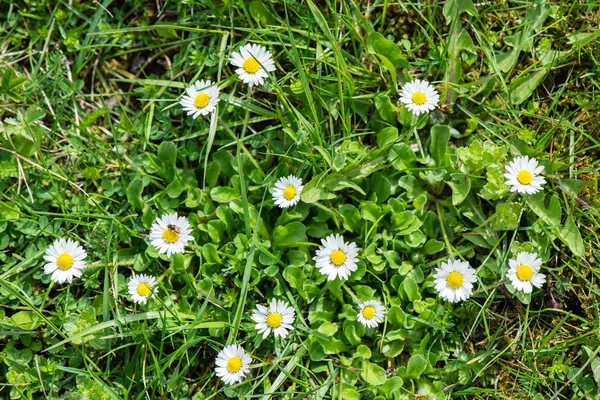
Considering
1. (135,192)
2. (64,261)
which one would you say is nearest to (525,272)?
(135,192)

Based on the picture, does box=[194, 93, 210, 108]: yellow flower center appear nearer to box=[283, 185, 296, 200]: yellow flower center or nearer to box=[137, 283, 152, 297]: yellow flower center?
box=[283, 185, 296, 200]: yellow flower center

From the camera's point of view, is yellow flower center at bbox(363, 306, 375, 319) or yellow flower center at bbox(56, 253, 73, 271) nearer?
yellow flower center at bbox(363, 306, 375, 319)

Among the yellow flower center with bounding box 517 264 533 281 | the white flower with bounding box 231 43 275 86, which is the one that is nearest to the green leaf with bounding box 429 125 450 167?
the yellow flower center with bounding box 517 264 533 281

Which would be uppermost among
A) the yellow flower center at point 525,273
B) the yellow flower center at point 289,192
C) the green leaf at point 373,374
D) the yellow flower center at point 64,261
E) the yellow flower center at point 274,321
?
the yellow flower center at point 289,192

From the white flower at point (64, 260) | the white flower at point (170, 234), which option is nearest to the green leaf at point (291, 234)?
the white flower at point (170, 234)

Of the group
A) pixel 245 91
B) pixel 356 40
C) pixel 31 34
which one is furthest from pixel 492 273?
pixel 31 34

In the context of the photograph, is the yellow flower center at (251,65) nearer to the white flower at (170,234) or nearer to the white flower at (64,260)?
the white flower at (170,234)

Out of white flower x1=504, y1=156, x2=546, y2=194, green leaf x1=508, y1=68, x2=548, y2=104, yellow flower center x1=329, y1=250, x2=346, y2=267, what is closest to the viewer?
white flower x1=504, y1=156, x2=546, y2=194
